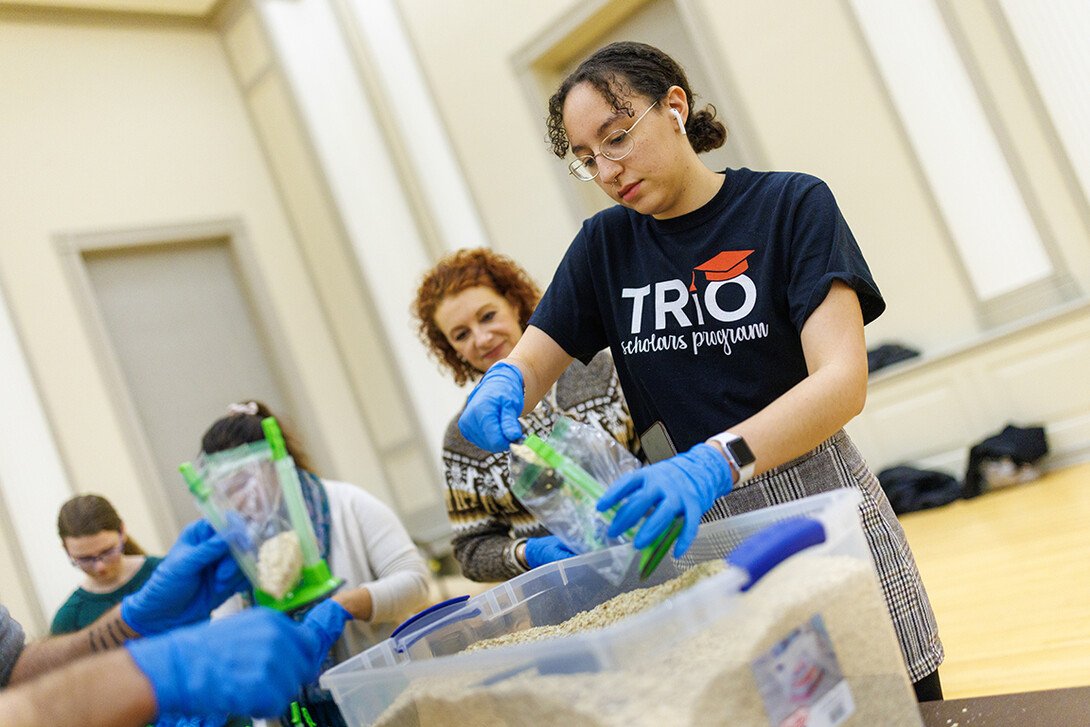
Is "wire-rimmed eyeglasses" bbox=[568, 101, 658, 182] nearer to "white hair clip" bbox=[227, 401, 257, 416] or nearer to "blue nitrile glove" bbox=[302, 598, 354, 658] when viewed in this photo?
"blue nitrile glove" bbox=[302, 598, 354, 658]

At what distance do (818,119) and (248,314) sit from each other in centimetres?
346

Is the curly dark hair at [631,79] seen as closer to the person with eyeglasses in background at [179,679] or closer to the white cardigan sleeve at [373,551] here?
the person with eyeglasses in background at [179,679]

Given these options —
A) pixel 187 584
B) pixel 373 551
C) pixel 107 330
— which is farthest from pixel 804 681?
pixel 107 330

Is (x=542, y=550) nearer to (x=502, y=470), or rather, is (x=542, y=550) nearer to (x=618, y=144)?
(x=502, y=470)

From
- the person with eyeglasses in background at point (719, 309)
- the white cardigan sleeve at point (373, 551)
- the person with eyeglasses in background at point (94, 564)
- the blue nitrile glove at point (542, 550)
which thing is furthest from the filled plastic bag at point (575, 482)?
the person with eyeglasses in background at point (94, 564)

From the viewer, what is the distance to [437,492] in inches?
202

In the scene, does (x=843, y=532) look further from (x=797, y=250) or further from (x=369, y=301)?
(x=369, y=301)

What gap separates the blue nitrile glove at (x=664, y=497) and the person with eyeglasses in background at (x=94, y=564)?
6.65 feet

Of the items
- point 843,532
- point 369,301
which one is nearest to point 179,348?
point 369,301

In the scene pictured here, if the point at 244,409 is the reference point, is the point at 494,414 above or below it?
below

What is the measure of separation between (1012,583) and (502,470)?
5.08 feet

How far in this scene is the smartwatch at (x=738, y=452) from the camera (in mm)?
773

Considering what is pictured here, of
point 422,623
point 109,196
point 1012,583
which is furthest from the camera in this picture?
point 109,196

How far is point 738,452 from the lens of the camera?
777 mm
